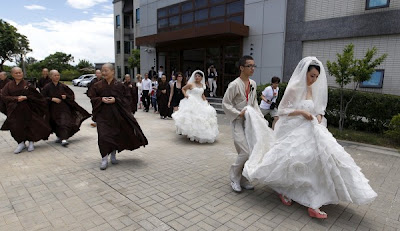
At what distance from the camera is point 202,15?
1572 cm

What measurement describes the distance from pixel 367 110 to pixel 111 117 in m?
7.29

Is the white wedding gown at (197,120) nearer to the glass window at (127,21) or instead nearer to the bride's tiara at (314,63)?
the bride's tiara at (314,63)

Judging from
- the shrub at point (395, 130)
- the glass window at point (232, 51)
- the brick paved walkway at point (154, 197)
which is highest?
the glass window at point (232, 51)

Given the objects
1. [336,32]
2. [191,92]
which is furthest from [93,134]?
[336,32]

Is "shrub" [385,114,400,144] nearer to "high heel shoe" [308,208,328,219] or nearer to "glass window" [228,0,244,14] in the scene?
"high heel shoe" [308,208,328,219]

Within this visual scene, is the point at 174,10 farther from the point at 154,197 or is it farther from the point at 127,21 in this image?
the point at 127,21

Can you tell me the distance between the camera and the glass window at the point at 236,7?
13922mm

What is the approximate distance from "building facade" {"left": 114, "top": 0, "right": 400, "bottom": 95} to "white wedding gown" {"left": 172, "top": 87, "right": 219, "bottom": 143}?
21.4 ft

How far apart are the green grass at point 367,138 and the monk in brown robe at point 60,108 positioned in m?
7.20

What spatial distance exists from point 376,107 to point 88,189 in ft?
25.8

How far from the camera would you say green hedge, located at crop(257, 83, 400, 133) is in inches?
298

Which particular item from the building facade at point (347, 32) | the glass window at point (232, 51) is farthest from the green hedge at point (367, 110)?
the glass window at point (232, 51)

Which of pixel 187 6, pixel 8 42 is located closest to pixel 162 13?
pixel 187 6

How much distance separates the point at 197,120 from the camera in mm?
6910
